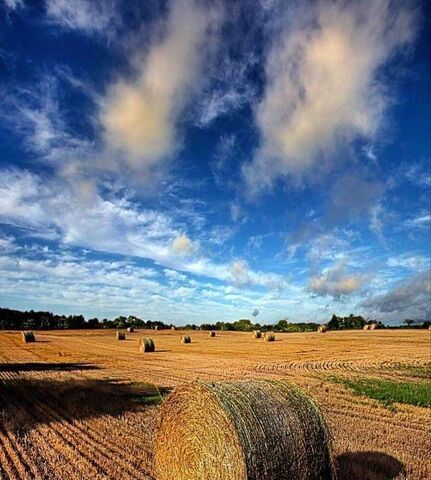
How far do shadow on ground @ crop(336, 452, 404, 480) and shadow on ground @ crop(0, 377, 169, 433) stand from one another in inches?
170

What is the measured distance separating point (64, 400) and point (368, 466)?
899 cm

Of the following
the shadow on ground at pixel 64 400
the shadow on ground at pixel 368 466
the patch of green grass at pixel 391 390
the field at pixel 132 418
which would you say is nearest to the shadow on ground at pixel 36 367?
the field at pixel 132 418

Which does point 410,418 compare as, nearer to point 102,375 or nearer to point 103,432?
point 103,432

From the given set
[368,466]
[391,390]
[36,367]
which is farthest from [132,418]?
[36,367]

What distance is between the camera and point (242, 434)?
637cm

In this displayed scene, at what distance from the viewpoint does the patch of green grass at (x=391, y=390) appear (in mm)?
14718

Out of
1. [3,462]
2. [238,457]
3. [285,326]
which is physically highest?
[285,326]

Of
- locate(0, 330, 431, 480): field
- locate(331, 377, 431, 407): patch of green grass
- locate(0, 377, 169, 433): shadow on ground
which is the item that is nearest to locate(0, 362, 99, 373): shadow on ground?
locate(0, 330, 431, 480): field

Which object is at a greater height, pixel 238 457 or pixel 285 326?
pixel 285 326

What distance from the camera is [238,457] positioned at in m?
6.25

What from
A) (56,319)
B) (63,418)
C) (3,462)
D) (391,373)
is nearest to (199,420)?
(3,462)

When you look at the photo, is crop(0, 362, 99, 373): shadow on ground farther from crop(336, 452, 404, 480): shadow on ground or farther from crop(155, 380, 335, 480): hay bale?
crop(336, 452, 404, 480): shadow on ground

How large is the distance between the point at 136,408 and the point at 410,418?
24.2ft

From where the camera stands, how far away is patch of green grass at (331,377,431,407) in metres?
14.7
